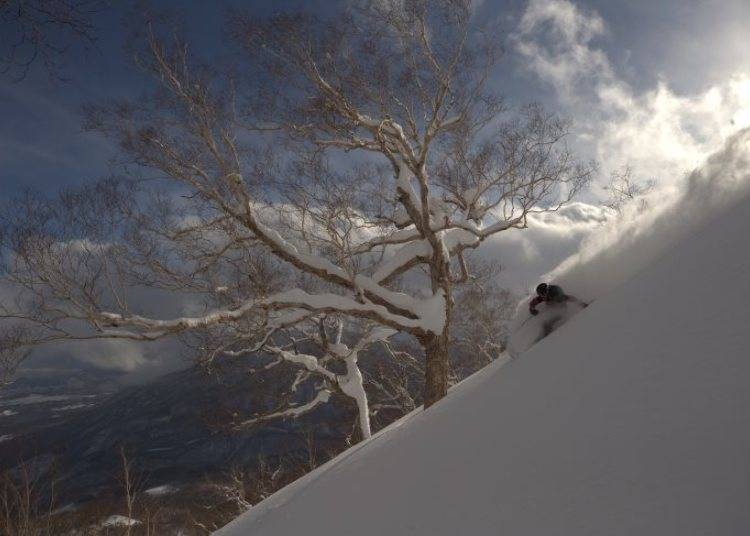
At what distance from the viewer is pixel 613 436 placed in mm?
1001

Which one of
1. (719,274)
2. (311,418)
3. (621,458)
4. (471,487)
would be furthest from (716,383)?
(311,418)

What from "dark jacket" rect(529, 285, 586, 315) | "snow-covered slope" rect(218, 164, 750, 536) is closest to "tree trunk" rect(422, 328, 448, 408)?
"dark jacket" rect(529, 285, 586, 315)

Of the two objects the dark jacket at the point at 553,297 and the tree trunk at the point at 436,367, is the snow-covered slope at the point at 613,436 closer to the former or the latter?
the dark jacket at the point at 553,297

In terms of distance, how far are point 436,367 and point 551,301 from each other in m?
4.53

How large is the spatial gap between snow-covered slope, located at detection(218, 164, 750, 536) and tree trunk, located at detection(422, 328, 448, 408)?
499cm

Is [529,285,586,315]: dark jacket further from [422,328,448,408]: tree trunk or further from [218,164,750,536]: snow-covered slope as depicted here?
[422,328,448,408]: tree trunk

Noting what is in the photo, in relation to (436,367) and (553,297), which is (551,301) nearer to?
(553,297)

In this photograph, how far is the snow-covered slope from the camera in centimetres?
78

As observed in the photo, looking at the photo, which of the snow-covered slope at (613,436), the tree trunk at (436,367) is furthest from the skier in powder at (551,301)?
the tree trunk at (436,367)

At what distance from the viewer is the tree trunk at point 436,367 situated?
670 cm

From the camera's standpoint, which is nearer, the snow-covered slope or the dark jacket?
the snow-covered slope

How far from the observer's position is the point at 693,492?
733 millimetres

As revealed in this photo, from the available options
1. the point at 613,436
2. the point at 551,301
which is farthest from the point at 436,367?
the point at 613,436

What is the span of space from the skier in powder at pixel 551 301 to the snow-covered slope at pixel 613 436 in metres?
0.52
